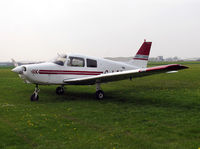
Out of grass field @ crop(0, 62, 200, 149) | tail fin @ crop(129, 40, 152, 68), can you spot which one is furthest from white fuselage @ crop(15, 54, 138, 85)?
tail fin @ crop(129, 40, 152, 68)

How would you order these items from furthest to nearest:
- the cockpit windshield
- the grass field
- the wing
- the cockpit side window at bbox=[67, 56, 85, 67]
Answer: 1. the cockpit side window at bbox=[67, 56, 85, 67]
2. the cockpit windshield
3. the wing
4. the grass field

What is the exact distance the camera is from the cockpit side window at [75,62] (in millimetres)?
10852

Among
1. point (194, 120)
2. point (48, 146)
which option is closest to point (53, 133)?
point (48, 146)

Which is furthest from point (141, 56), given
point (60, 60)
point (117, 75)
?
point (60, 60)

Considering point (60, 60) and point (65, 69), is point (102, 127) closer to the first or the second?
point (65, 69)

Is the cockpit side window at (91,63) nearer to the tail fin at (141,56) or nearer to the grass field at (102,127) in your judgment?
the tail fin at (141,56)

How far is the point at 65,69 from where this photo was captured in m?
10.6

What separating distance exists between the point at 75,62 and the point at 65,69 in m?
0.72

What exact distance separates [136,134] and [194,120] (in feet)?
7.75

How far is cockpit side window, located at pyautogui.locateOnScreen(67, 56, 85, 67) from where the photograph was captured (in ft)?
35.6

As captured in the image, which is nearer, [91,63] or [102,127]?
[102,127]

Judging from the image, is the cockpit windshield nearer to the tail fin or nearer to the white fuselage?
the white fuselage

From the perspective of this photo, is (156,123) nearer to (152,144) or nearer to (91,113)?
(152,144)

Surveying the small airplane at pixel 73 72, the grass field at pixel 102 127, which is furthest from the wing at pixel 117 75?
the grass field at pixel 102 127
